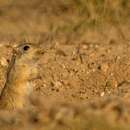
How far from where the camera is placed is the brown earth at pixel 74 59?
3.34 meters

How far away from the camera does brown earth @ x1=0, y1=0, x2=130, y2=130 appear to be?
334 cm

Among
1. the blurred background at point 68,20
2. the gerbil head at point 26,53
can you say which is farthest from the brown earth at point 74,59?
the gerbil head at point 26,53

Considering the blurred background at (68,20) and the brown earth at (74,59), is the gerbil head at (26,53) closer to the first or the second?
the brown earth at (74,59)

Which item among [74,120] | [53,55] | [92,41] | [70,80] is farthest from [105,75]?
[74,120]

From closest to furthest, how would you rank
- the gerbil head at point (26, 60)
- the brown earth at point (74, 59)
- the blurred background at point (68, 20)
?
the brown earth at point (74, 59) → the gerbil head at point (26, 60) → the blurred background at point (68, 20)

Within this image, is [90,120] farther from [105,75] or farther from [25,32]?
[25,32]

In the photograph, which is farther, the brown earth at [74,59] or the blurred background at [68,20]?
the blurred background at [68,20]

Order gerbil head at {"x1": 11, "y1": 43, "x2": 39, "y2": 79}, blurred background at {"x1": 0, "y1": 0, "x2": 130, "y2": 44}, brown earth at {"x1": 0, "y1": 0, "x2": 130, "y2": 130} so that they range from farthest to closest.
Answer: blurred background at {"x1": 0, "y1": 0, "x2": 130, "y2": 44} → gerbil head at {"x1": 11, "y1": 43, "x2": 39, "y2": 79} → brown earth at {"x1": 0, "y1": 0, "x2": 130, "y2": 130}

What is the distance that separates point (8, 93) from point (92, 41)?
2774 mm

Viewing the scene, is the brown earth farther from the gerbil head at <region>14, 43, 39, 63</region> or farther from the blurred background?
the gerbil head at <region>14, 43, 39, 63</region>

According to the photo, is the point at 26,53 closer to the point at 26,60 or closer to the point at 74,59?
the point at 26,60

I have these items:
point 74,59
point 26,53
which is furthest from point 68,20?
point 26,53

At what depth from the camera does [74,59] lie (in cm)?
761

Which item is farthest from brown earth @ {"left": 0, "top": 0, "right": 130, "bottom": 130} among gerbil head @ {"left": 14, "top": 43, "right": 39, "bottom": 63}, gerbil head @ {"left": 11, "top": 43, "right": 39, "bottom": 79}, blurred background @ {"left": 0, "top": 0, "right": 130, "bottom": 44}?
gerbil head @ {"left": 14, "top": 43, "right": 39, "bottom": 63}
